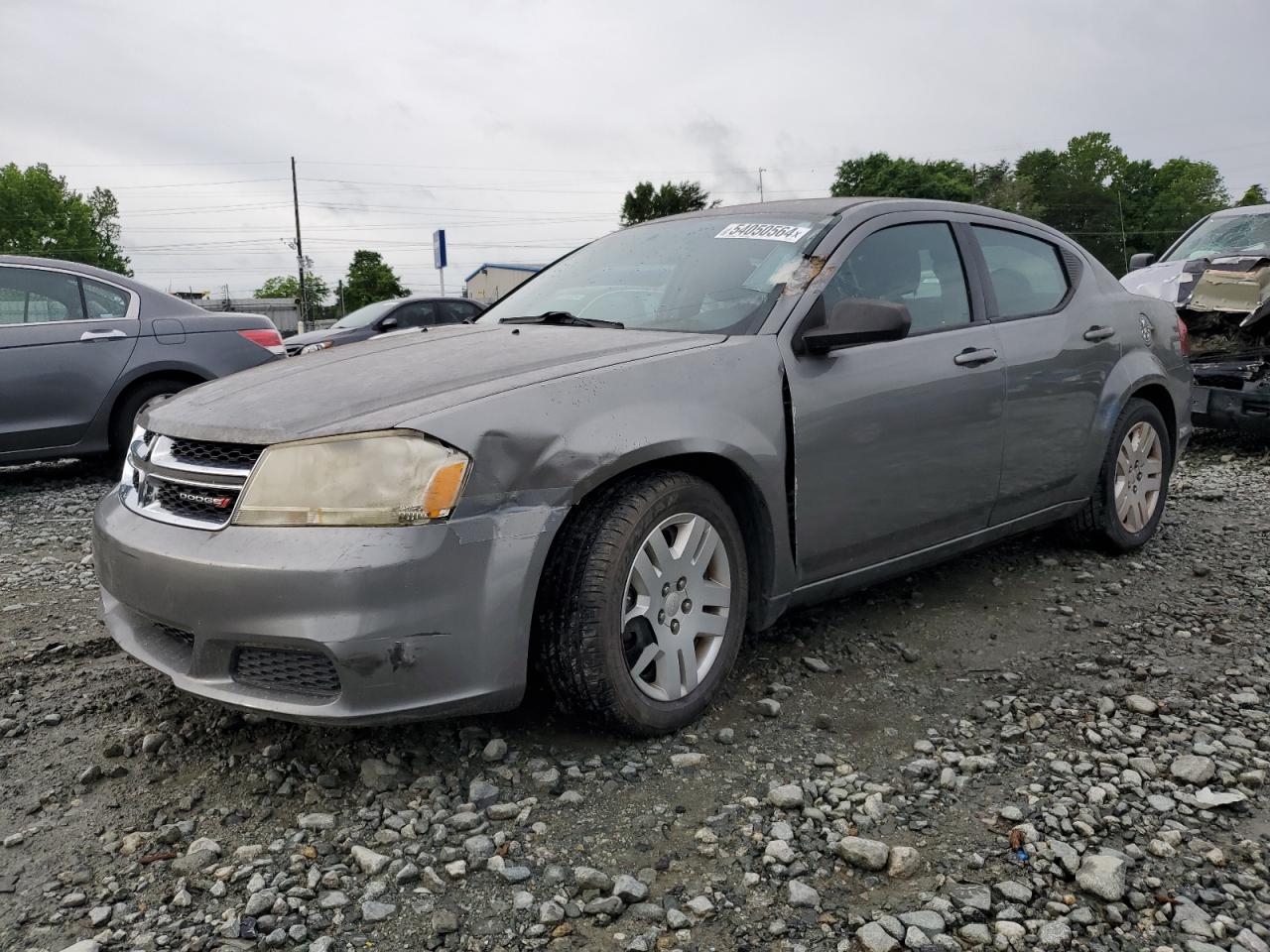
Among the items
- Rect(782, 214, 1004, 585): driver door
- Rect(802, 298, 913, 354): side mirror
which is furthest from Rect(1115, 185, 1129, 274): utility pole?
Rect(802, 298, 913, 354): side mirror

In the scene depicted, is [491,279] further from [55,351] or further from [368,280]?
[55,351]

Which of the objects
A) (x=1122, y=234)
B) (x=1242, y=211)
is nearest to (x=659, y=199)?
(x=1122, y=234)

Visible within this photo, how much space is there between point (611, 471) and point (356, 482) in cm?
63

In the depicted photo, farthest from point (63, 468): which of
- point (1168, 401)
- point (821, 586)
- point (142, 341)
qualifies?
point (1168, 401)

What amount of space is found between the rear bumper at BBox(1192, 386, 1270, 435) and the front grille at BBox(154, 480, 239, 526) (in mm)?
6750

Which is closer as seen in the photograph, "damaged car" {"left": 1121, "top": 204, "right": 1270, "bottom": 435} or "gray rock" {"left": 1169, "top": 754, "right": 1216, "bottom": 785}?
"gray rock" {"left": 1169, "top": 754, "right": 1216, "bottom": 785}

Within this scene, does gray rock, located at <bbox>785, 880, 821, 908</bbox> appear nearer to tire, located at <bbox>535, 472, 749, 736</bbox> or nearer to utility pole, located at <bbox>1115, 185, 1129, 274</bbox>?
tire, located at <bbox>535, 472, 749, 736</bbox>

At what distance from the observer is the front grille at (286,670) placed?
2.38 metres

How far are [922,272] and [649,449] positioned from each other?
157 cm

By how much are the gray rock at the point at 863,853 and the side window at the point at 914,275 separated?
5.53 ft

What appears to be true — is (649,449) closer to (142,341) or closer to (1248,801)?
(1248,801)

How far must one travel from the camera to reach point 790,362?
3076 millimetres

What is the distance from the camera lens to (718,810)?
2.47 meters

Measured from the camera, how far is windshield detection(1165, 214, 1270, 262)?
816cm
